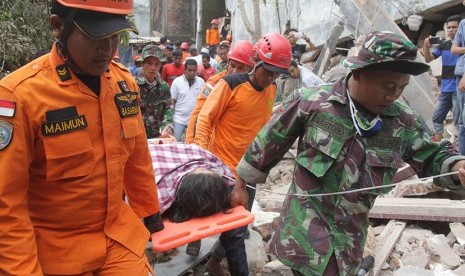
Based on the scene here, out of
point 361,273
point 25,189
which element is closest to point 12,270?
point 25,189

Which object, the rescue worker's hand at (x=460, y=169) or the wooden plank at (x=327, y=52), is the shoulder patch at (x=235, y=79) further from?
the wooden plank at (x=327, y=52)

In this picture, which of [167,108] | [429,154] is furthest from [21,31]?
[429,154]

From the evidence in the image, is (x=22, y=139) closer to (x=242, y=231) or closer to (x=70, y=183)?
(x=70, y=183)

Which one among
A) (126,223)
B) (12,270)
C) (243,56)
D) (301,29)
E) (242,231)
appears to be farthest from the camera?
(301,29)

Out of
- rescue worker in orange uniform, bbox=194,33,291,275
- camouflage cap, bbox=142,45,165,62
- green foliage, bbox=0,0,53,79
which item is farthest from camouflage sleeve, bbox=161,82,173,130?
green foliage, bbox=0,0,53,79

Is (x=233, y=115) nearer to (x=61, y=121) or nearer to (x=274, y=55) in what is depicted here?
(x=274, y=55)

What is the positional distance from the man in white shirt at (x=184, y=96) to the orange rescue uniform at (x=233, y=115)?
10.1 ft

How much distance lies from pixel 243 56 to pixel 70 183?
3157 mm

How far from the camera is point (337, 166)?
239cm

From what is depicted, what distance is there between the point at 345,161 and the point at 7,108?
1590 millimetres

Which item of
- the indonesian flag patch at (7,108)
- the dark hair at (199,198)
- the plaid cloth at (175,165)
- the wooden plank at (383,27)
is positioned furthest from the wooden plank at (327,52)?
the indonesian flag patch at (7,108)

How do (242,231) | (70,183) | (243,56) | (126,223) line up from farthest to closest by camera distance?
1. (243,56)
2. (242,231)
3. (126,223)
4. (70,183)

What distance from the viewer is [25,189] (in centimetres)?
192

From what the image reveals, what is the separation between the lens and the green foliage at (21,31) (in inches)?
222
